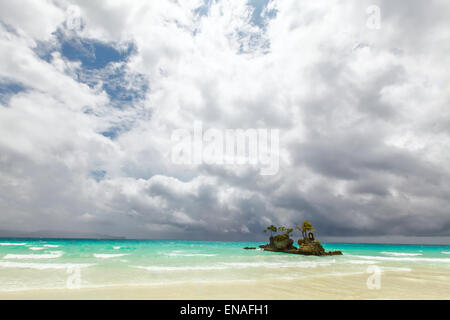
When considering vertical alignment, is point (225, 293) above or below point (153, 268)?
above

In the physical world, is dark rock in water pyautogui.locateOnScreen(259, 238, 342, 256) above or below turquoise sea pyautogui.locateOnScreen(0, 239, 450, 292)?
below

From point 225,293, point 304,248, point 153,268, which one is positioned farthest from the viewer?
point 304,248

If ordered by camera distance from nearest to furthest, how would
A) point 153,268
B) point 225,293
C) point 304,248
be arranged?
1. point 225,293
2. point 153,268
3. point 304,248

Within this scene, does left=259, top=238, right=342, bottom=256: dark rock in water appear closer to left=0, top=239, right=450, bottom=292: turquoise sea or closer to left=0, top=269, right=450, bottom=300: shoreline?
left=0, top=239, right=450, bottom=292: turquoise sea

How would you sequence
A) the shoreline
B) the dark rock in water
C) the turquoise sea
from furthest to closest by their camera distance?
the dark rock in water, the turquoise sea, the shoreline

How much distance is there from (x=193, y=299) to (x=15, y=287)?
1176 centimetres

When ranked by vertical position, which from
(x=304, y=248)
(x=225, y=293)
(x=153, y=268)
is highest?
(x=225, y=293)

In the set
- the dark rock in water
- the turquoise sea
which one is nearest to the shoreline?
the turquoise sea

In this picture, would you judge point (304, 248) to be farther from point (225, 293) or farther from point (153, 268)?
point (225, 293)

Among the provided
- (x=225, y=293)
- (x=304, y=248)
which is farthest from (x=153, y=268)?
(x=304, y=248)

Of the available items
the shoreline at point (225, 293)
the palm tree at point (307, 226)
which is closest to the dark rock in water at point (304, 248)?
the palm tree at point (307, 226)
